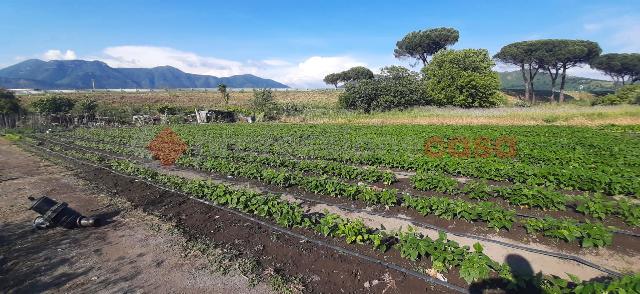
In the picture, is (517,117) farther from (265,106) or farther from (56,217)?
(56,217)

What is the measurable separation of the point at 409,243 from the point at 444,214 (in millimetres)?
2057

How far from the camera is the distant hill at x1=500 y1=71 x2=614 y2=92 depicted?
103131 millimetres

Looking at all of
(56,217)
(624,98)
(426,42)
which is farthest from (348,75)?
(56,217)

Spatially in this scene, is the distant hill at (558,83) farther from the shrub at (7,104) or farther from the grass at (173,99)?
the shrub at (7,104)

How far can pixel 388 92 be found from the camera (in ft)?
122

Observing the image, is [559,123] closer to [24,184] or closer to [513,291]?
[513,291]

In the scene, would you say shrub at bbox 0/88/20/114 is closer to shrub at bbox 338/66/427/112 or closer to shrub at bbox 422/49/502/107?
shrub at bbox 338/66/427/112

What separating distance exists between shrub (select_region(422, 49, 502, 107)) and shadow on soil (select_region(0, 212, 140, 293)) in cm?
3753

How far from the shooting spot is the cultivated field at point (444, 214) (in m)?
4.96

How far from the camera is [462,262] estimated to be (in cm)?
466

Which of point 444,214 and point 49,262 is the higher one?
point 444,214

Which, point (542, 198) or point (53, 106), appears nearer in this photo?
point (542, 198)

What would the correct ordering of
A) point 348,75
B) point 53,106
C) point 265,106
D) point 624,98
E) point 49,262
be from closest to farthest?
point 49,262 → point 624,98 → point 53,106 → point 265,106 → point 348,75

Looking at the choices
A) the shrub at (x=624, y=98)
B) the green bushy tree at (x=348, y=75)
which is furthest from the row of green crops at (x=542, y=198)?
the green bushy tree at (x=348, y=75)
